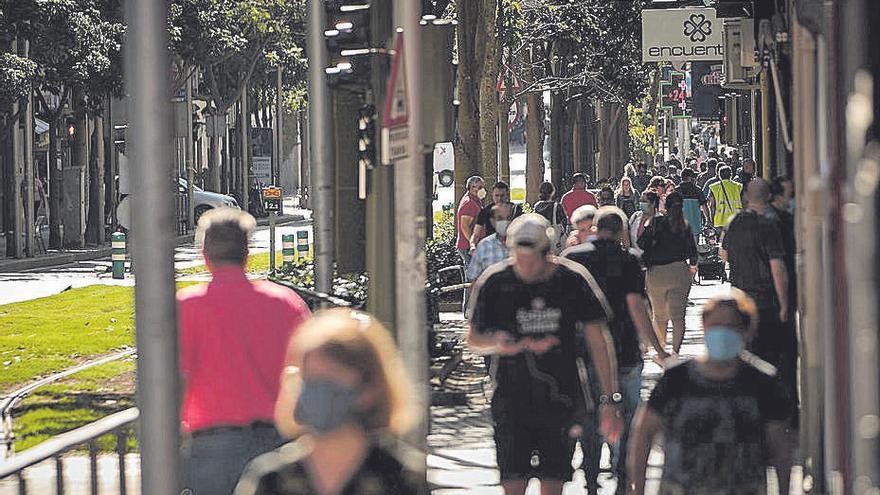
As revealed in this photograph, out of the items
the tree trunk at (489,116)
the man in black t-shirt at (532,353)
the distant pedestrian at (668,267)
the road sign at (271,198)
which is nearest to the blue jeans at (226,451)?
the man in black t-shirt at (532,353)

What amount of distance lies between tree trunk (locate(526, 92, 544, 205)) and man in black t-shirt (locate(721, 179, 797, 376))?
29139mm

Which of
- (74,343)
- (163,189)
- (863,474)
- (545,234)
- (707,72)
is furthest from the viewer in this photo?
(707,72)

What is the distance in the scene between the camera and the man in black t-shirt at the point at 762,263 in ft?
35.9

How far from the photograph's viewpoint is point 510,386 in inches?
316

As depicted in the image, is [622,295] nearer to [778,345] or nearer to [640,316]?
[640,316]

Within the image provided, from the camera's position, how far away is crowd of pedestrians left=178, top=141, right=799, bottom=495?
4168 mm

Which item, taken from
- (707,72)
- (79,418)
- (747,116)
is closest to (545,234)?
(79,418)

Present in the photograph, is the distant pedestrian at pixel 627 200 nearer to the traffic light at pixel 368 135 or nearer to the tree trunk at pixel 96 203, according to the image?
the traffic light at pixel 368 135

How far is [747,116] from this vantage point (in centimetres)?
3191

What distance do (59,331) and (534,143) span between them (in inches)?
951

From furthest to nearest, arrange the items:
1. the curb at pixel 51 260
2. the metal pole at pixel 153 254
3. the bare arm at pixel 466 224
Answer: the curb at pixel 51 260 < the bare arm at pixel 466 224 < the metal pole at pixel 153 254

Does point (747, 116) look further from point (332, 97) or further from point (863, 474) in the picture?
point (863, 474)

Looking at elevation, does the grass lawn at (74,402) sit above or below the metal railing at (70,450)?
below

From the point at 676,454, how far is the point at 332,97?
411 inches
